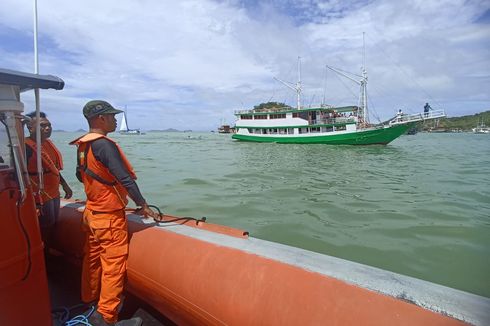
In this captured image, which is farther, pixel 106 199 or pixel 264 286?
pixel 106 199

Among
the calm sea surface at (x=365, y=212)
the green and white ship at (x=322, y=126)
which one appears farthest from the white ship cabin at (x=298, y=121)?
the calm sea surface at (x=365, y=212)

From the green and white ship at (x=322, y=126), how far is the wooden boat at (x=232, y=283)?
111 ft

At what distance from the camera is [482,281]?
4637mm

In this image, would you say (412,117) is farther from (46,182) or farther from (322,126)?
(46,182)

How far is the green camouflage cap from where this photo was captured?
2.62 meters

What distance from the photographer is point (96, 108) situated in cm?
264

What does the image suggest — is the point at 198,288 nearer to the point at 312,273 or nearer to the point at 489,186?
the point at 312,273

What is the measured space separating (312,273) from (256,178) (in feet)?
37.3

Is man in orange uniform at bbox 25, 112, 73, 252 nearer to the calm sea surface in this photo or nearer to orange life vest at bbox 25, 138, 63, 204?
orange life vest at bbox 25, 138, 63, 204

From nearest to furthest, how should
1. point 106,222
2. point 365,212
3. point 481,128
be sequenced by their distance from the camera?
point 106,222, point 365,212, point 481,128

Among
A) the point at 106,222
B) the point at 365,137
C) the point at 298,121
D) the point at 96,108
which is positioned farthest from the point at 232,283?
the point at 298,121

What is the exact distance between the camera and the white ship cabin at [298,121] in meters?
36.5

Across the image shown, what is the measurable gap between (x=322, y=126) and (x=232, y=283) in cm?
3648

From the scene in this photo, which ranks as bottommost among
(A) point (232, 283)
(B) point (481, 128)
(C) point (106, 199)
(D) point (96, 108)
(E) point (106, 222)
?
(A) point (232, 283)
